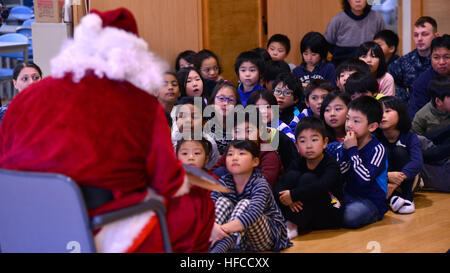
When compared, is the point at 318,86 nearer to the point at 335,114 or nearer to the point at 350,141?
the point at 335,114

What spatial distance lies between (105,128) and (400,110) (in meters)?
2.05

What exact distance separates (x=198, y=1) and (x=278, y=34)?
2.21 ft

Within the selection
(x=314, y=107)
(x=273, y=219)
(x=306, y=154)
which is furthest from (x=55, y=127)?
(x=314, y=107)

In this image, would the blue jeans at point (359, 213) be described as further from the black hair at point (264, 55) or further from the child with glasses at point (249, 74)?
the black hair at point (264, 55)

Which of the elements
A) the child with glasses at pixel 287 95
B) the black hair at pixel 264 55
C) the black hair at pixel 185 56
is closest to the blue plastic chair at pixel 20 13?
the black hair at pixel 185 56

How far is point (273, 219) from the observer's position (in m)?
2.49

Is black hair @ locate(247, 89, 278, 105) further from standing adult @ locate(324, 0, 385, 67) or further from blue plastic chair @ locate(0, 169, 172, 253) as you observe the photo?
blue plastic chair @ locate(0, 169, 172, 253)

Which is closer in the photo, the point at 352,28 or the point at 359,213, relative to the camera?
the point at 359,213

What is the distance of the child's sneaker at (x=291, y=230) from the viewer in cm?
263

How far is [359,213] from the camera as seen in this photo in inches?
108

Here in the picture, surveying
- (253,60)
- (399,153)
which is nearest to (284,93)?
(253,60)

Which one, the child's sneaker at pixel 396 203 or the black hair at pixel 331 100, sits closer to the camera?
the child's sneaker at pixel 396 203

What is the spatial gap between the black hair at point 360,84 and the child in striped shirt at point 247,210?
1.05 m
